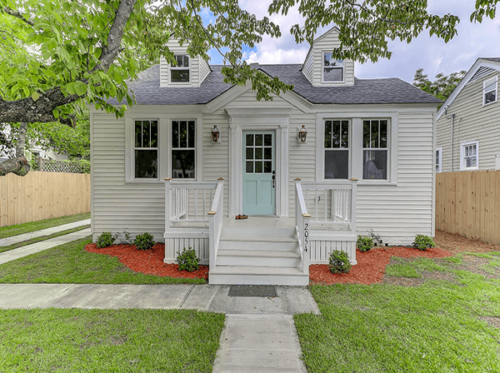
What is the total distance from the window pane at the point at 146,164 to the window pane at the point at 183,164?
48cm

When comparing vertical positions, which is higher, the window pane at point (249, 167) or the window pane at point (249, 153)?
the window pane at point (249, 153)

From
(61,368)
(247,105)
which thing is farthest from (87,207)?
(61,368)

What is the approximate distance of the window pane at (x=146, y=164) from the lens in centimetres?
572

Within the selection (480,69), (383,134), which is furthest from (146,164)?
(480,69)

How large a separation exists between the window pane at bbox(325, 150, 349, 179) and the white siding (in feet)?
23.9

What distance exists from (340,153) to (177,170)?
410 cm

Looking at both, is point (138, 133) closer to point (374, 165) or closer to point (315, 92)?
point (315, 92)

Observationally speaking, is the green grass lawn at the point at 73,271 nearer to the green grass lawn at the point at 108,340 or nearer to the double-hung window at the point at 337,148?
the green grass lawn at the point at 108,340

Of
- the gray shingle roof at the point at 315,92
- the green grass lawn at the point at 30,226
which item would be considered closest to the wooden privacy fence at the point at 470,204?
the gray shingle roof at the point at 315,92

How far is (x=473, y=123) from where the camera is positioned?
9.52 meters

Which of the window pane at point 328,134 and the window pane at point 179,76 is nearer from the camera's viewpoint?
the window pane at point 328,134

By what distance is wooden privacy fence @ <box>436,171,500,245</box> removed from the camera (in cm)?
554

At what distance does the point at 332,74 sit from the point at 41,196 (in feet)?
35.9

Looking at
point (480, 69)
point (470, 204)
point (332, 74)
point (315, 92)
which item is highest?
Result: point (480, 69)
